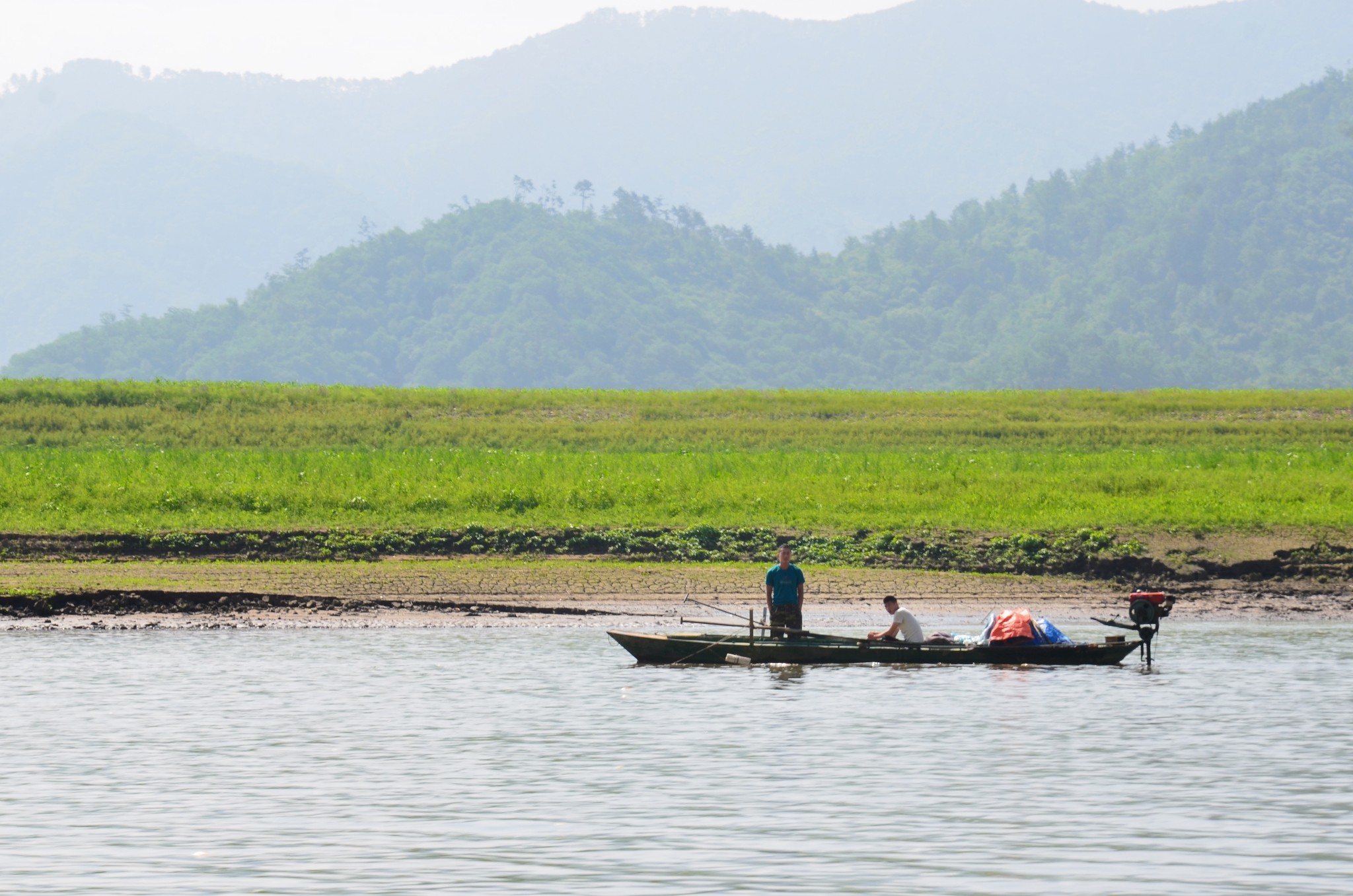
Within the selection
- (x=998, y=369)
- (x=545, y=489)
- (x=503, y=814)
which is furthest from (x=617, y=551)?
(x=998, y=369)

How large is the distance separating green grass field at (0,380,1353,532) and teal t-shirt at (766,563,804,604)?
34.1 ft

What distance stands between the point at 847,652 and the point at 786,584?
151 centimetres

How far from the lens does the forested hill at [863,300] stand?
159m

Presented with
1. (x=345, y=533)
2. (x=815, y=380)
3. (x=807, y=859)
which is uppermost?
(x=815, y=380)

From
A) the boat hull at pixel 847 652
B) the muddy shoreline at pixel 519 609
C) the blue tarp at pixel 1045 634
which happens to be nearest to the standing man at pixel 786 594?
the boat hull at pixel 847 652

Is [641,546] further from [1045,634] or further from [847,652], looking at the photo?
[1045,634]

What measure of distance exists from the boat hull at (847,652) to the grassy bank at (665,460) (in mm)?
10390

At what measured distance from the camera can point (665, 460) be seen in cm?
4044

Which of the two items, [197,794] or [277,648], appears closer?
[197,794]

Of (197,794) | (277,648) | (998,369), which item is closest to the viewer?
(197,794)

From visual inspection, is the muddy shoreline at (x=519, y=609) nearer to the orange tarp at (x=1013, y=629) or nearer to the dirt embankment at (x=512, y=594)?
the dirt embankment at (x=512, y=594)

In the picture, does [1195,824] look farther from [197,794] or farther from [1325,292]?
[1325,292]

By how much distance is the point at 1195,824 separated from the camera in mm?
12852

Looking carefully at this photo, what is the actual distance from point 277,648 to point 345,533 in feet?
30.0
